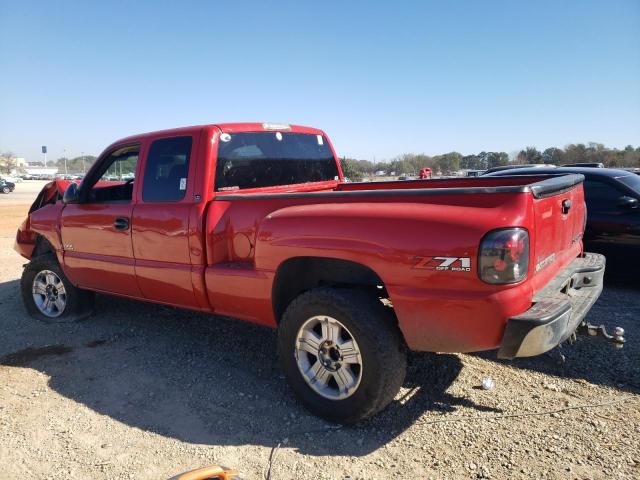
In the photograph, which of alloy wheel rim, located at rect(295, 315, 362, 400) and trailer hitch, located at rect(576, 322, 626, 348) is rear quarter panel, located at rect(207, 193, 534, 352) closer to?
alloy wheel rim, located at rect(295, 315, 362, 400)

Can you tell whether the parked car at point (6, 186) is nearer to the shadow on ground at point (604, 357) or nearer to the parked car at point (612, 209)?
the parked car at point (612, 209)

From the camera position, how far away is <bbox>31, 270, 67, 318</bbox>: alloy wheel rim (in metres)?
5.25

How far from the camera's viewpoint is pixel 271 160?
14.1 feet

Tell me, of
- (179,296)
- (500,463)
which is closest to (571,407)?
A: (500,463)

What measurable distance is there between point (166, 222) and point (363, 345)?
6.36 ft

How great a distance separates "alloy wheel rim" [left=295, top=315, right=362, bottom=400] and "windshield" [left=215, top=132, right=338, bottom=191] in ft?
4.66

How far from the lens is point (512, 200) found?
250 centimetres

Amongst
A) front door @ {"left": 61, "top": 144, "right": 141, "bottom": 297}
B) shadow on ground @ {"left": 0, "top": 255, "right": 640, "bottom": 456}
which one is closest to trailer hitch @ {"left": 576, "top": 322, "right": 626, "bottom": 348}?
shadow on ground @ {"left": 0, "top": 255, "right": 640, "bottom": 456}

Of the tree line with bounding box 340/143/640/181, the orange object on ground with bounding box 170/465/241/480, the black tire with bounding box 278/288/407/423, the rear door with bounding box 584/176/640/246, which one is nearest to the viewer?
the orange object on ground with bounding box 170/465/241/480

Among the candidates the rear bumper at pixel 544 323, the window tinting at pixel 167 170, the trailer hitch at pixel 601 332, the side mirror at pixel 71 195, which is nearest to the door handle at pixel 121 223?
the window tinting at pixel 167 170

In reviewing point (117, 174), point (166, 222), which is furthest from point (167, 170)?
point (117, 174)

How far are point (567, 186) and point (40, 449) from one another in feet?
12.0

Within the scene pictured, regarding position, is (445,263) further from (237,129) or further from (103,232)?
(103,232)

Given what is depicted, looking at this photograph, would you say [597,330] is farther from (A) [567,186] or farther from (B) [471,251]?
(B) [471,251]
